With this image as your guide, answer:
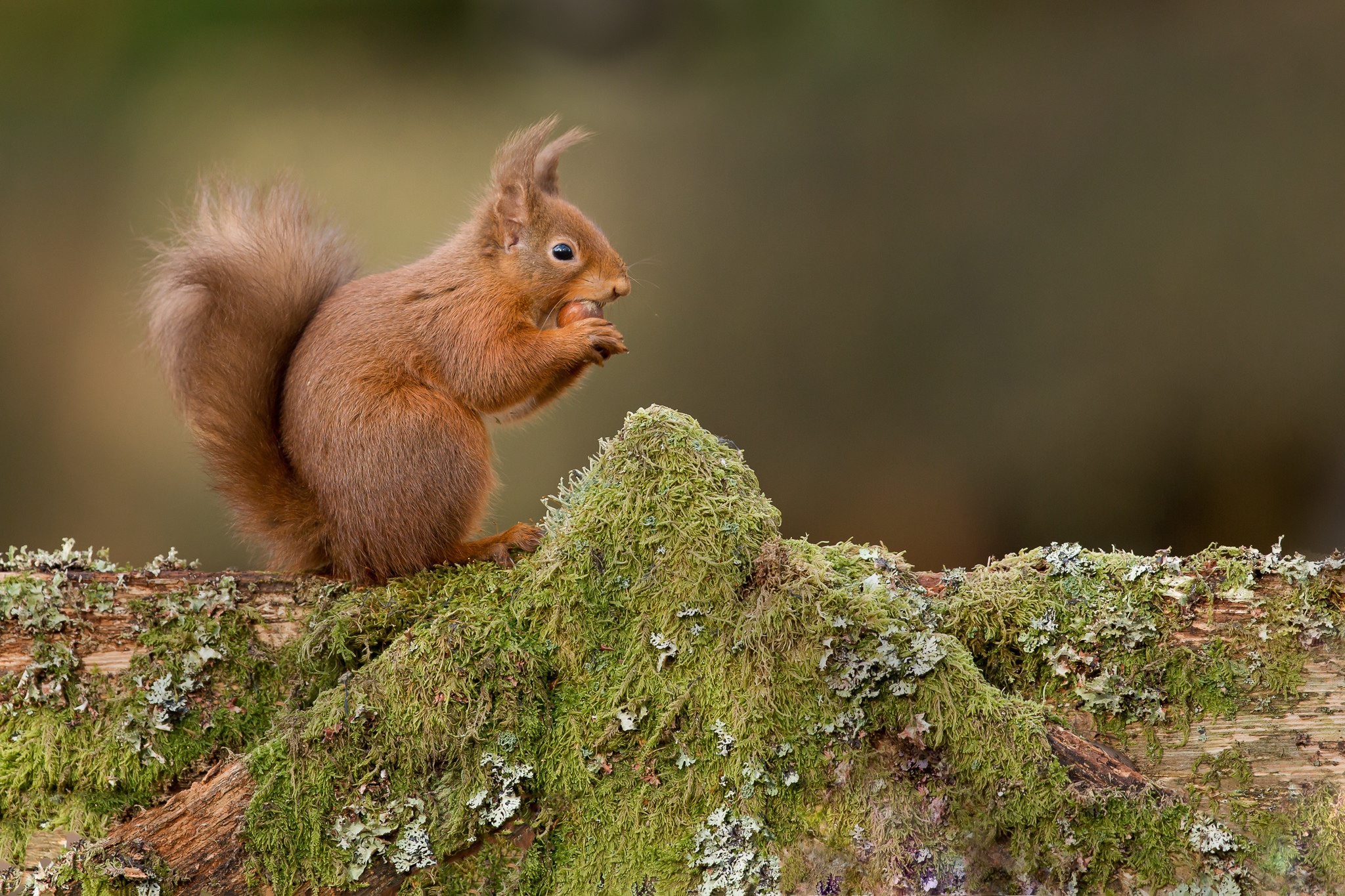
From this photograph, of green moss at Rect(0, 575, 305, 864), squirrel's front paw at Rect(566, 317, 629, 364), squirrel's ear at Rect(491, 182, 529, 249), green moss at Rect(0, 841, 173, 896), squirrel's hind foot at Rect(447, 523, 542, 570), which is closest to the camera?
green moss at Rect(0, 841, 173, 896)

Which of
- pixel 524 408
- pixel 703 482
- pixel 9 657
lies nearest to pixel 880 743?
pixel 703 482

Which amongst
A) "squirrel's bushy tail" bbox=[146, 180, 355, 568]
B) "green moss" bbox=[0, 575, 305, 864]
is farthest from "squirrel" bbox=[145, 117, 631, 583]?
"green moss" bbox=[0, 575, 305, 864]

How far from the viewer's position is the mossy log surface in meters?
1.38

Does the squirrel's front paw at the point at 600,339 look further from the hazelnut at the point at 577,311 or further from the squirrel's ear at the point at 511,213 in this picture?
the squirrel's ear at the point at 511,213

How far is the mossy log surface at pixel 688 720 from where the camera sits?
138 cm

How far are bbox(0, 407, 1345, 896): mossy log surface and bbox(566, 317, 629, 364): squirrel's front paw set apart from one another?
376 mm

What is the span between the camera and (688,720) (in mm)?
1472

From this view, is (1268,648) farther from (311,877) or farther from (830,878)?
(311,877)

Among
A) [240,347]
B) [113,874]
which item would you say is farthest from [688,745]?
[240,347]

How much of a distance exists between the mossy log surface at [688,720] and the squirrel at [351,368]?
0.73 feet

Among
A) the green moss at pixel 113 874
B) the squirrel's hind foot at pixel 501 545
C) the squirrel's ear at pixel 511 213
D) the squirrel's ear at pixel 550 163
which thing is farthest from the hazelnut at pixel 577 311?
the green moss at pixel 113 874

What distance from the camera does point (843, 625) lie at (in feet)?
4.77

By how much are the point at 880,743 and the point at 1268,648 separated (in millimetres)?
672

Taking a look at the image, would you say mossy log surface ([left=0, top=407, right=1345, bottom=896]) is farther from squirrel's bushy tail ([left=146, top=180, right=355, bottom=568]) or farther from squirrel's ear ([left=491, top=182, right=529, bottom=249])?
squirrel's ear ([left=491, top=182, right=529, bottom=249])
